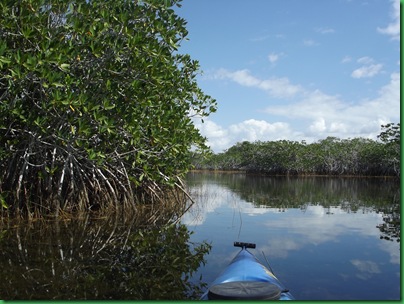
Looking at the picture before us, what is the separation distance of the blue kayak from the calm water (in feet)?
2.73

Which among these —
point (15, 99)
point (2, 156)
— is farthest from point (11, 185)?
point (15, 99)

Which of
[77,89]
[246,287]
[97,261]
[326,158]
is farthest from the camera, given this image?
[326,158]

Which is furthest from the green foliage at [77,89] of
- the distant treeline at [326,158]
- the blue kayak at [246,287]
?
the distant treeline at [326,158]

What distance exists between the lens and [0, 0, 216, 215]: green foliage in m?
6.09

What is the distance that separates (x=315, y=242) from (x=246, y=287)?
4296 mm

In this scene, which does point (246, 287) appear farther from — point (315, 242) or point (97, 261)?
point (315, 242)

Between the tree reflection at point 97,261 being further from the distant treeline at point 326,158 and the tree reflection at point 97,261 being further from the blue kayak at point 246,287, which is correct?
the distant treeline at point 326,158

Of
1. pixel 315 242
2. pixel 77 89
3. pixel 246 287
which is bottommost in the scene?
pixel 315 242

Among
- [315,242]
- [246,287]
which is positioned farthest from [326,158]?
[246,287]

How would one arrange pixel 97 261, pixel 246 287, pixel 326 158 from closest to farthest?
1. pixel 246 287
2. pixel 97 261
3. pixel 326 158

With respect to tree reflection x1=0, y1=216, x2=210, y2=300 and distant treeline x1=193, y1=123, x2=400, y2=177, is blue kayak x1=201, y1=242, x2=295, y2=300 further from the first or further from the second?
distant treeline x1=193, y1=123, x2=400, y2=177

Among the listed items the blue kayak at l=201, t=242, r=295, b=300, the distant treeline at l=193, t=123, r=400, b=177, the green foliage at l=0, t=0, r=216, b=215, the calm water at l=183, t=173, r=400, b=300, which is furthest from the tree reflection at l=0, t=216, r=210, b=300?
the distant treeline at l=193, t=123, r=400, b=177

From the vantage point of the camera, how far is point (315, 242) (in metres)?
7.11

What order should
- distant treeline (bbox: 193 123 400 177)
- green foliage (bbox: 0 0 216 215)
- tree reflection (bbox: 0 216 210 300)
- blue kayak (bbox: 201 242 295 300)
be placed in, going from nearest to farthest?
blue kayak (bbox: 201 242 295 300) < tree reflection (bbox: 0 216 210 300) < green foliage (bbox: 0 0 216 215) < distant treeline (bbox: 193 123 400 177)
